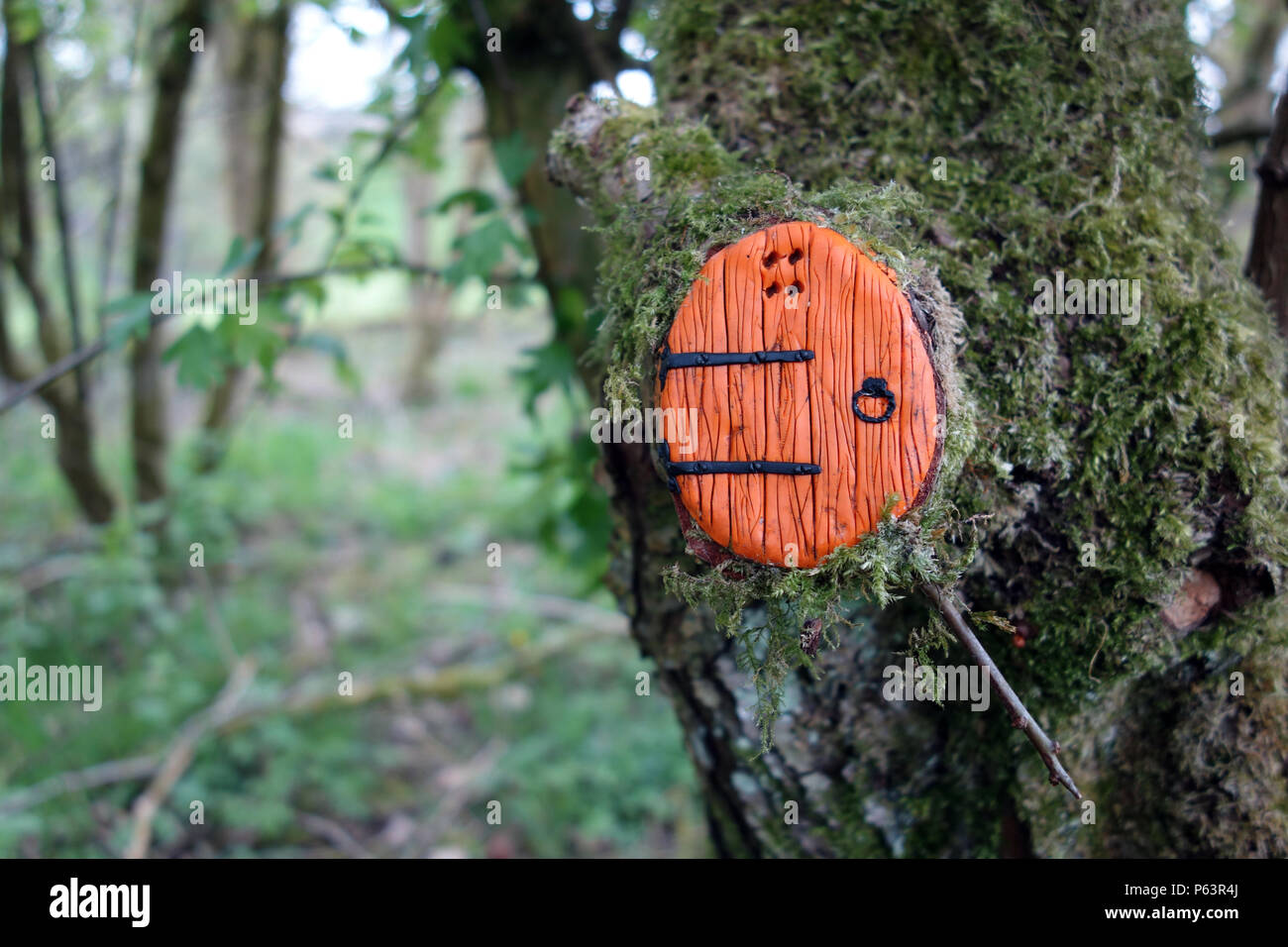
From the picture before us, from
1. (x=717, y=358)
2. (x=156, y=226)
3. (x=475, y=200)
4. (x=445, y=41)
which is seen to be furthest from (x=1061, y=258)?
(x=156, y=226)

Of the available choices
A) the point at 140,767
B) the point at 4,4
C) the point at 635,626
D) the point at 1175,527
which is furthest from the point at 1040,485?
the point at 4,4

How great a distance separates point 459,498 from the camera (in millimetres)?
5957

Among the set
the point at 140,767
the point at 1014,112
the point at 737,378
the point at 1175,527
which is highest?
the point at 1014,112

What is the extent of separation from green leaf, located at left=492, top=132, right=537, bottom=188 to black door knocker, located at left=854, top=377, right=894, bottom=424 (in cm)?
136

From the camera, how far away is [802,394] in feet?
3.59

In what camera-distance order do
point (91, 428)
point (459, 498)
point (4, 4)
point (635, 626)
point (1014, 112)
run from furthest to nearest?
1. point (459, 498)
2. point (91, 428)
3. point (4, 4)
4. point (635, 626)
5. point (1014, 112)

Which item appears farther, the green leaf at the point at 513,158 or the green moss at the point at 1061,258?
the green leaf at the point at 513,158

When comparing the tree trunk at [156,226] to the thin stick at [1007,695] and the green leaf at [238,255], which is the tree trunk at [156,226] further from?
the thin stick at [1007,695]

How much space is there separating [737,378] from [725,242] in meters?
0.22

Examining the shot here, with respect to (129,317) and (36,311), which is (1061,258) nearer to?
(129,317)

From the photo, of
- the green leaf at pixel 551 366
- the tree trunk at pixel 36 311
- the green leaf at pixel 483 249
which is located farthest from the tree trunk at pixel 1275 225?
the tree trunk at pixel 36 311

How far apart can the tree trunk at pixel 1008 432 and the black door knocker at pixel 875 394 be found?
0.13 metres

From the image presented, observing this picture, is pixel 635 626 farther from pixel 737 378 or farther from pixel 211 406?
pixel 211 406

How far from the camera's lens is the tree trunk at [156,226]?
3.63m
